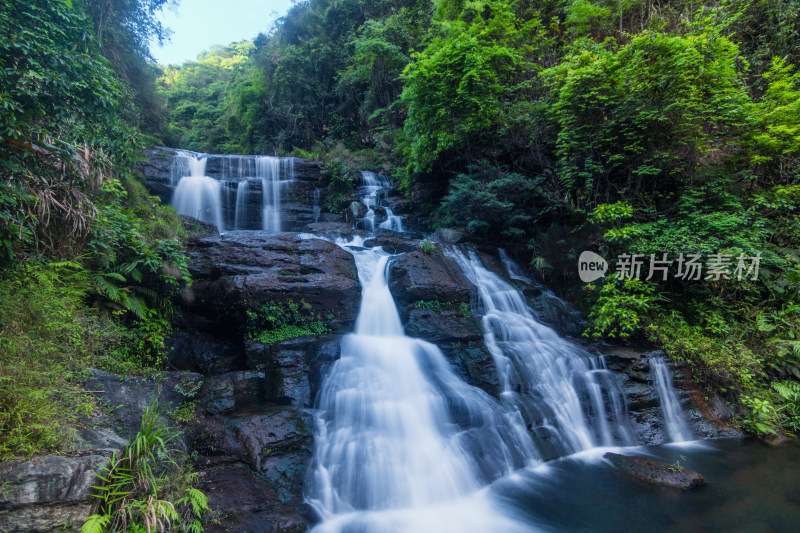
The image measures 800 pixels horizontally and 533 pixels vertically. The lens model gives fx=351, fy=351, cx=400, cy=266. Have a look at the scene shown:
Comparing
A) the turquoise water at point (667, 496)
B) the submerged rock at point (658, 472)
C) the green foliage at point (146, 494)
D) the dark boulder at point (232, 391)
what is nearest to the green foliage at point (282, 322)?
the dark boulder at point (232, 391)

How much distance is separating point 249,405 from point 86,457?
2.60m

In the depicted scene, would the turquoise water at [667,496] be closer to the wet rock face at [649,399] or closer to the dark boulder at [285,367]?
the wet rock face at [649,399]

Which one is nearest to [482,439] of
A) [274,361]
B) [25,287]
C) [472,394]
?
[472,394]

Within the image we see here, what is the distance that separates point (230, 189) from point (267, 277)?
22.7 ft

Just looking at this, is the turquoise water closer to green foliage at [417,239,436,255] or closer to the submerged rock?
the submerged rock

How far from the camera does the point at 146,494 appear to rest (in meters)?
3.31

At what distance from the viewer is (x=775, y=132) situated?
23.3ft

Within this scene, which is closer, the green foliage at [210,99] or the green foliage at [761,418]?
the green foliage at [761,418]

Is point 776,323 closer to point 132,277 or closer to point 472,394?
point 472,394

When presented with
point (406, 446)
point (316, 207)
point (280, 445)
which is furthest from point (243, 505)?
point (316, 207)

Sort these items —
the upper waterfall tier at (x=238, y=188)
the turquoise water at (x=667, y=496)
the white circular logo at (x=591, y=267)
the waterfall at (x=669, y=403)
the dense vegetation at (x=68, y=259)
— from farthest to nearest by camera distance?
the upper waterfall tier at (x=238, y=188)
the white circular logo at (x=591, y=267)
the waterfall at (x=669, y=403)
the turquoise water at (x=667, y=496)
the dense vegetation at (x=68, y=259)

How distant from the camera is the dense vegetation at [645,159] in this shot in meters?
7.10

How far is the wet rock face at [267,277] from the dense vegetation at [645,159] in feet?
14.4

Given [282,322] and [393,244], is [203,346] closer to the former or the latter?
[282,322]
